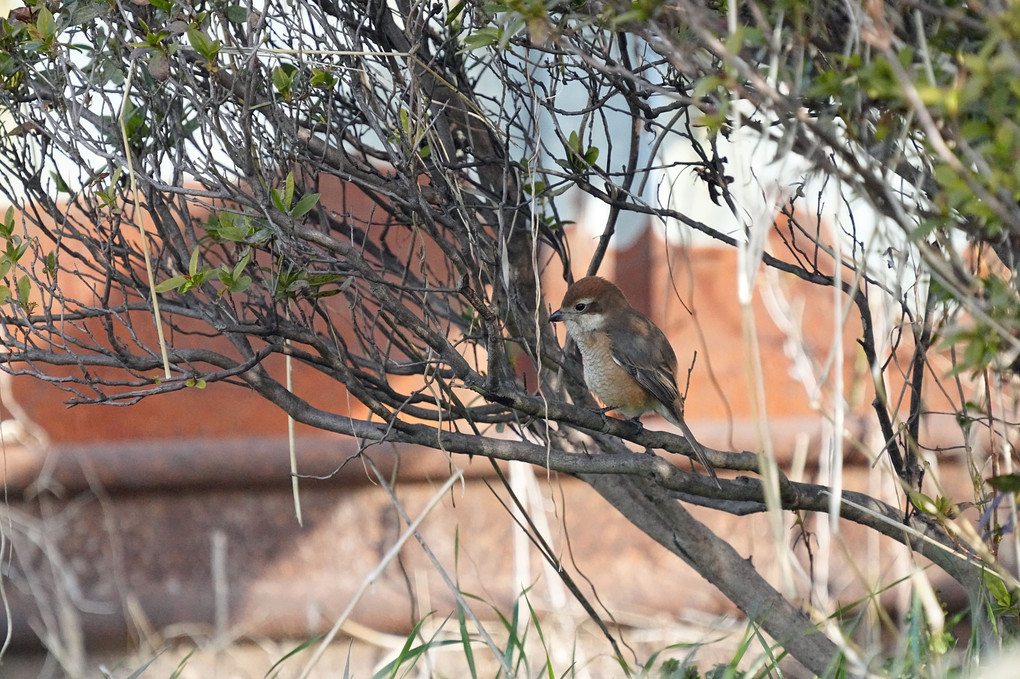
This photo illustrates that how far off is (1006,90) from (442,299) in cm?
232

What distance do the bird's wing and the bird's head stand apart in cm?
9

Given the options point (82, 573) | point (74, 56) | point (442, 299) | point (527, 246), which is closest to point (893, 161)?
point (527, 246)

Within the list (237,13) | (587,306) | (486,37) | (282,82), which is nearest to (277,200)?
(282,82)

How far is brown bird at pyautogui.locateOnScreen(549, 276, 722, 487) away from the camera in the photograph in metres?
3.64

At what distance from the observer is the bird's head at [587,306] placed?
11.7 ft

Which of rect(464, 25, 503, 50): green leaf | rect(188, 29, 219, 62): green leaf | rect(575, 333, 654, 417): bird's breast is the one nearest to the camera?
rect(464, 25, 503, 50): green leaf

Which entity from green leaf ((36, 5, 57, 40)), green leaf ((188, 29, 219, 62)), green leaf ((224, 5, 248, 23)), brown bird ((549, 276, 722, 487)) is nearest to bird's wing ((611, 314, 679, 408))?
brown bird ((549, 276, 722, 487))

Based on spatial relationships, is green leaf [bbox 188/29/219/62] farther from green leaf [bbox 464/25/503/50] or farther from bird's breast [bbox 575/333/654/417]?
bird's breast [bbox 575/333/654/417]

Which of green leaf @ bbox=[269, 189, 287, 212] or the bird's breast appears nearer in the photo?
green leaf @ bbox=[269, 189, 287, 212]

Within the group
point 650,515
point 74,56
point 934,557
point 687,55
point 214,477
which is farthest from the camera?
point 214,477

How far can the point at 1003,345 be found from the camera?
4.68 feet

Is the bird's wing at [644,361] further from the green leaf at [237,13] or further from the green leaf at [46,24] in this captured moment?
the green leaf at [46,24]

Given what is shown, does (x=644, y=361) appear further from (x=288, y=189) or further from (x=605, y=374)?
(x=288, y=189)

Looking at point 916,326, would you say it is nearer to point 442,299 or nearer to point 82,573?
point 442,299
